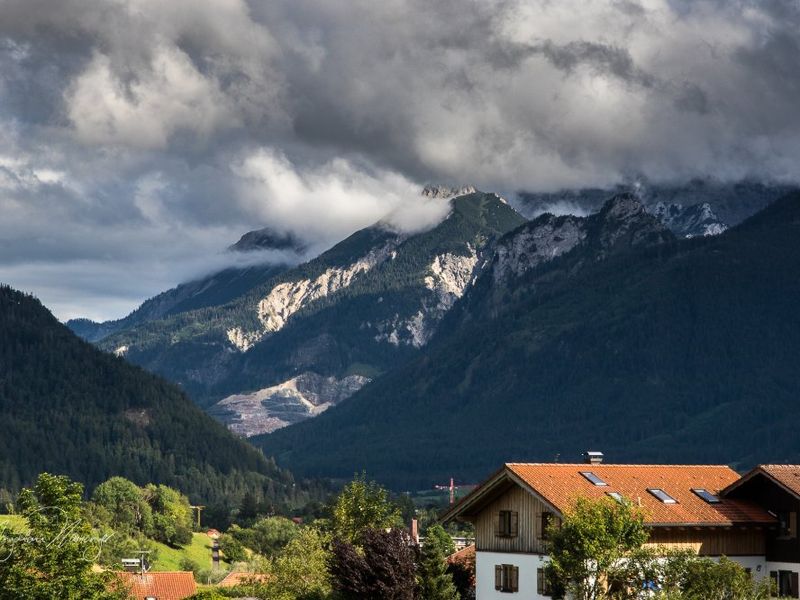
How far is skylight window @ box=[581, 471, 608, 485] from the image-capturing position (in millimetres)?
103938

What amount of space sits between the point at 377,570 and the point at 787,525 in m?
27.5

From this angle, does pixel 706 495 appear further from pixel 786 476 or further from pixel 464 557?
pixel 464 557

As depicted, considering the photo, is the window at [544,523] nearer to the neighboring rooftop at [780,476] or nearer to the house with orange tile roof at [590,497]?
the house with orange tile roof at [590,497]

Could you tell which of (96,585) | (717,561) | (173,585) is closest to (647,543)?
(717,561)

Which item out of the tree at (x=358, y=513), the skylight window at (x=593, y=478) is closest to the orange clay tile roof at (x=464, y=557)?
the tree at (x=358, y=513)

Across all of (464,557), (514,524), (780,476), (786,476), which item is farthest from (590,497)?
(464,557)

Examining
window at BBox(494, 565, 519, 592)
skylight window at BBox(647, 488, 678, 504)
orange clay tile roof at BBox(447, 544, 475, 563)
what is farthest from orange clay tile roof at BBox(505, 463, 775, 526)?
orange clay tile roof at BBox(447, 544, 475, 563)

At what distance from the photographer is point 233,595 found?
155m

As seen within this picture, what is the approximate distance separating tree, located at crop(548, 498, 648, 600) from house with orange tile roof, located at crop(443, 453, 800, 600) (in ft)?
12.0

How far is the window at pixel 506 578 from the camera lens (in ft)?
339

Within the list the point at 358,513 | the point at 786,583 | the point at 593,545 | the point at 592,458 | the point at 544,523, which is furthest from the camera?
the point at 358,513

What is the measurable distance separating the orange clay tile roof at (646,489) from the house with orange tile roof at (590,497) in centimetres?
6

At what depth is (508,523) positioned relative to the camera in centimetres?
10506

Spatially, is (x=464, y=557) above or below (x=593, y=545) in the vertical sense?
above
